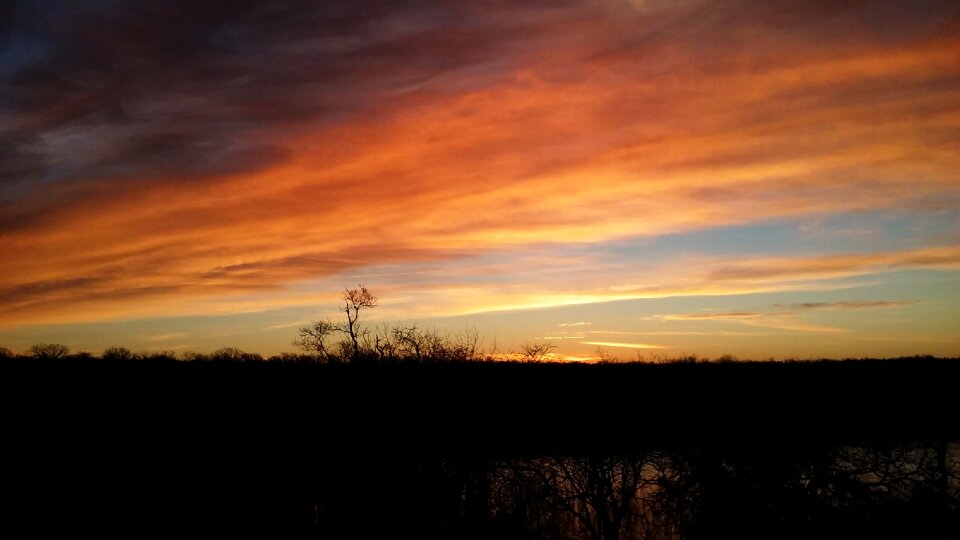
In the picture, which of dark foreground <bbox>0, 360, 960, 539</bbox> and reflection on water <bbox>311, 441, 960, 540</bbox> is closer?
reflection on water <bbox>311, 441, 960, 540</bbox>

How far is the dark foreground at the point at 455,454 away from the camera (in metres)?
41.8

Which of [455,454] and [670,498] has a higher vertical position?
[455,454]

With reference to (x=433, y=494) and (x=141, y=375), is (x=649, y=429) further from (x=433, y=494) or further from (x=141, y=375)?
(x=141, y=375)

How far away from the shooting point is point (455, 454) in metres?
58.6

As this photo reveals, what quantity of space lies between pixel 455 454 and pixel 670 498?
19915 mm

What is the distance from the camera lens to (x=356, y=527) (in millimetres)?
48219

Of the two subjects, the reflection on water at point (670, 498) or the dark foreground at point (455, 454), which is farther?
the dark foreground at point (455, 454)

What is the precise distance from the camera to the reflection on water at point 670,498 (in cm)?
3703

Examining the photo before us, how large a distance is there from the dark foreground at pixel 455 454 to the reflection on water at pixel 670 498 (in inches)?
6.1

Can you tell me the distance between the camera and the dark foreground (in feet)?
137

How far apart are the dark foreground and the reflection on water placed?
0.15 meters

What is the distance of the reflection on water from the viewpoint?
1458 inches

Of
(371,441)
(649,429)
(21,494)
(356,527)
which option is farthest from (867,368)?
(21,494)

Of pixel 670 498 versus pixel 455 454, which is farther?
pixel 455 454
